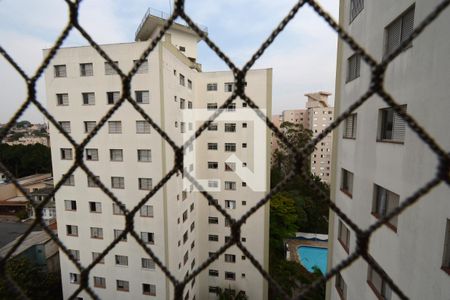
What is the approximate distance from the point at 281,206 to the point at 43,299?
287 inches

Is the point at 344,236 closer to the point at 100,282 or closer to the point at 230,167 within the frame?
the point at 230,167

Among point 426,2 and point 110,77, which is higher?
point 110,77

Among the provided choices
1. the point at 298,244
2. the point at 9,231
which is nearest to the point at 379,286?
the point at 298,244

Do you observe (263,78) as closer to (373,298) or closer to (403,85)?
(403,85)

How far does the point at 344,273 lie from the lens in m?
2.45

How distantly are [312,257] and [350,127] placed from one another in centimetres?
761

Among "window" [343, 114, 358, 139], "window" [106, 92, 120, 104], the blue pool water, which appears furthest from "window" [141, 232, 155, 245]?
the blue pool water

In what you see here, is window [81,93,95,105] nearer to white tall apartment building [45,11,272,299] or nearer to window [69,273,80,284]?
white tall apartment building [45,11,272,299]

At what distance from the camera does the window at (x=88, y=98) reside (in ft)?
13.4

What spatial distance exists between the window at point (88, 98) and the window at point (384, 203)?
15.8ft

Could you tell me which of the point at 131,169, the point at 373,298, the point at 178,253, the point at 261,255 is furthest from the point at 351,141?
the point at 261,255

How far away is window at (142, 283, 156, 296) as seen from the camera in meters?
4.33

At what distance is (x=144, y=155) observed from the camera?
4125mm

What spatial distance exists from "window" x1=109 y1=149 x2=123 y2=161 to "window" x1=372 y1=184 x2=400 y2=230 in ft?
13.8
